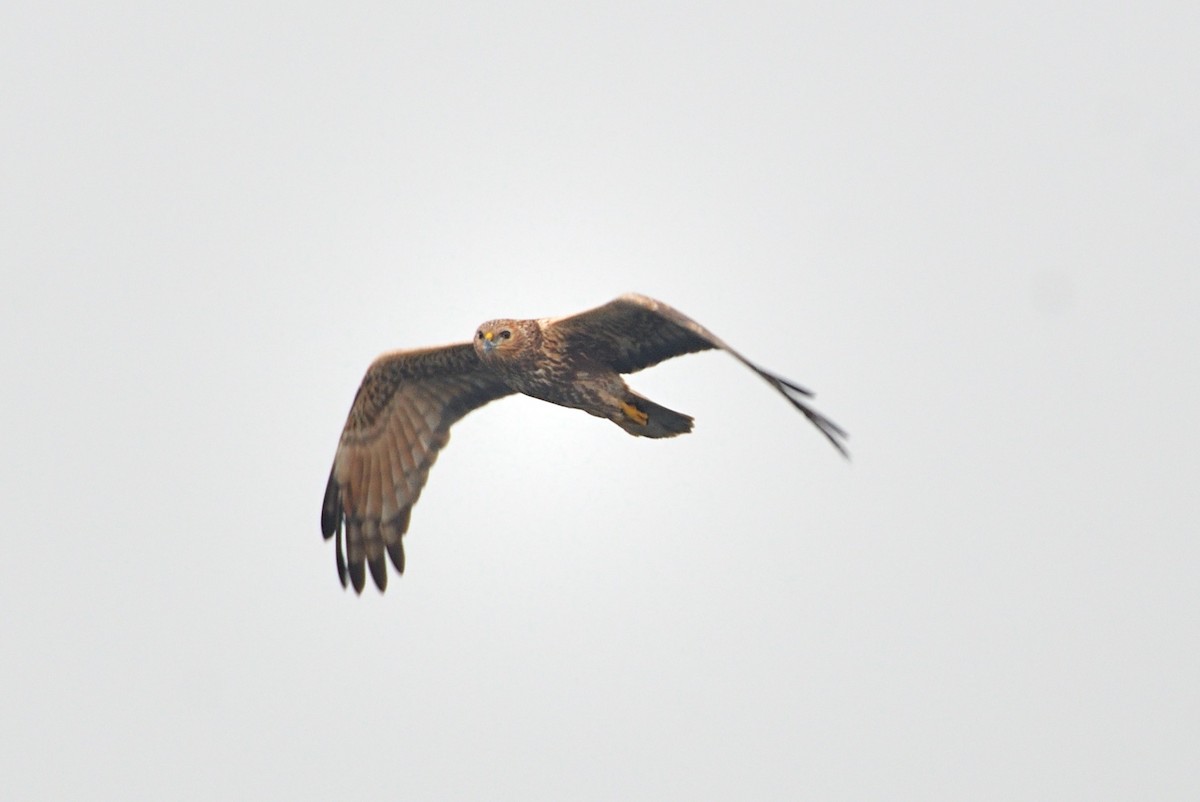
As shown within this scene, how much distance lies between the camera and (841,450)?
9938mm

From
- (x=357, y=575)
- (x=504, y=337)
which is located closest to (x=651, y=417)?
(x=504, y=337)

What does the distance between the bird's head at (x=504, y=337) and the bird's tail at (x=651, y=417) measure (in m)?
0.87

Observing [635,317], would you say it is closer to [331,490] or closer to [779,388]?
[779,388]

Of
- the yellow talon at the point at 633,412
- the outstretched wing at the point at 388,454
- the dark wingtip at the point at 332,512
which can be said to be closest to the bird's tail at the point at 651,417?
the yellow talon at the point at 633,412

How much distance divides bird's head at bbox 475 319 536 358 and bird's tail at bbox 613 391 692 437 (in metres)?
0.87

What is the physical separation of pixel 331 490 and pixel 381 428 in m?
0.71

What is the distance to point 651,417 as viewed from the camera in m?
12.4

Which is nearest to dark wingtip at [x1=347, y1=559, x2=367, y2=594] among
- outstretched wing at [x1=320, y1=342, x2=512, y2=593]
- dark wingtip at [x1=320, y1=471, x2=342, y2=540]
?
outstretched wing at [x1=320, y1=342, x2=512, y2=593]

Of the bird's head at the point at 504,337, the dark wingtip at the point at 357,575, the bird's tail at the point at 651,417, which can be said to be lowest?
the dark wingtip at the point at 357,575

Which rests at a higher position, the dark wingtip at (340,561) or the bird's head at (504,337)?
the bird's head at (504,337)

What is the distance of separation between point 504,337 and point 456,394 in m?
1.60

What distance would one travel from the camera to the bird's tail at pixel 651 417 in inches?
486

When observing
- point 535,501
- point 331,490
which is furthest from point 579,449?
point 331,490

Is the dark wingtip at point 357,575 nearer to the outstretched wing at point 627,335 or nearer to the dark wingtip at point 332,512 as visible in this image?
the dark wingtip at point 332,512
